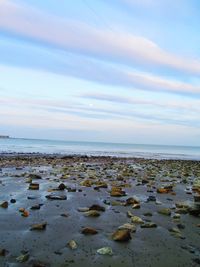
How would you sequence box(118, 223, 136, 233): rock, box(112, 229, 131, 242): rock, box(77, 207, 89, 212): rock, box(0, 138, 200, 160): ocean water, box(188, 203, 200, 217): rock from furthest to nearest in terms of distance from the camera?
1. box(0, 138, 200, 160): ocean water
2. box(188, 203, 200, 217): rock
3. box(77, 207, 89, 212): rock
4. box(118, 223, 136, 233): rock
5. box(112, 229, 131, 242): rock

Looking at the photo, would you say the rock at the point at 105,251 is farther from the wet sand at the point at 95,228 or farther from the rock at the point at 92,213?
the rock at the point at 92,213

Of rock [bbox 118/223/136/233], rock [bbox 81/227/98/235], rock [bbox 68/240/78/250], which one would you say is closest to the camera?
rock [bbox 68/240/78/250]

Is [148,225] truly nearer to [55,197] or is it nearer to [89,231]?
[89,231]

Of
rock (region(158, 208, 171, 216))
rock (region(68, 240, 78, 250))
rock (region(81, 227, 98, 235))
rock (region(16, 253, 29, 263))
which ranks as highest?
rock (region(158, 208, 171, 216))

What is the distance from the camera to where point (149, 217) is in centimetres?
848

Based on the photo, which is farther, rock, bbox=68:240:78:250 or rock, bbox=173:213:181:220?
rock, bbox=173:213:181:220

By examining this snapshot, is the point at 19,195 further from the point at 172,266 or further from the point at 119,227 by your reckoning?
the point at 172,266

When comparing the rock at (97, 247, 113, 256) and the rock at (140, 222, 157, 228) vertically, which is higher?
the rock at (140, 222, 157, 228)

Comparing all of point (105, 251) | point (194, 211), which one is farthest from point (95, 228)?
point (194, 211)

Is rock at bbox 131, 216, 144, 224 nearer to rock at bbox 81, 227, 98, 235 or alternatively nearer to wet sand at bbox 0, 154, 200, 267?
wet sand at bbox 0, 154, 200, 267

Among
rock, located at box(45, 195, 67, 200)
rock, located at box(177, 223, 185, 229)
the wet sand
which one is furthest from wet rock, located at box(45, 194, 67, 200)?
rock, located at box(177, 223, 185, 229)

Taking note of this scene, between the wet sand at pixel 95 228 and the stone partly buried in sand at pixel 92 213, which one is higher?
the stone partly buried in sand at pixel 92 213

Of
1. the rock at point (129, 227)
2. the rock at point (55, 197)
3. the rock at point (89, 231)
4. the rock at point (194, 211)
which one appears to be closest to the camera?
the rock at point (89, 231)

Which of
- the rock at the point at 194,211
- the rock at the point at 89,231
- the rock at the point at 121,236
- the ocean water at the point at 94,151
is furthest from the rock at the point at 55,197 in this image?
the ocean water at the point at 94,151
